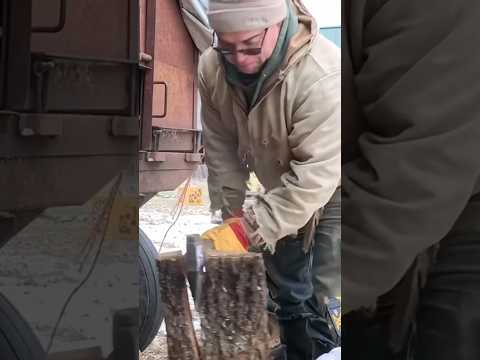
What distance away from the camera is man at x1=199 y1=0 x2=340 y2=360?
930mm

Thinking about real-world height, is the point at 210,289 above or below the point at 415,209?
below

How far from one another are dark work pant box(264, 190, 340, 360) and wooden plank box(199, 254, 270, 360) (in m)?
0.03

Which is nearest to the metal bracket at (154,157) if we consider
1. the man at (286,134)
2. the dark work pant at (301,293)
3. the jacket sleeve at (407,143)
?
the man at (286,134)

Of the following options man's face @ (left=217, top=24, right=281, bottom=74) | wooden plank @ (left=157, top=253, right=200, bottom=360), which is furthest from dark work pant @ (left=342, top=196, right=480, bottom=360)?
man's face @ (left=217, top=24, right=281, bottom=74)

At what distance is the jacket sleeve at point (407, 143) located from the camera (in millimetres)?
834

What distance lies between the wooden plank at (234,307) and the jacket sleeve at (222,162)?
0.10 meters

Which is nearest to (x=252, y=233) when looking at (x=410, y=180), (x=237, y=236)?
(x=237, y=236)

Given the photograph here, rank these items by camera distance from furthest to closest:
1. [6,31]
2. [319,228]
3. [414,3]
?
[6,31] < [319,228] < [414,3]

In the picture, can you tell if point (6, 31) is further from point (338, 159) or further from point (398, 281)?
point (398, 281)

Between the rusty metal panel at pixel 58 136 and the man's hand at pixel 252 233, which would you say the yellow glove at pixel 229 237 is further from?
the rusty metal panel at pixel 58 136

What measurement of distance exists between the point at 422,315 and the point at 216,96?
1.56 ft

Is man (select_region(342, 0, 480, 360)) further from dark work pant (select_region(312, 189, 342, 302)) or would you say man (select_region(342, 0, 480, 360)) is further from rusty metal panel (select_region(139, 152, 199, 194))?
rusty metal panel (select_region(139, 152, 199, 194))

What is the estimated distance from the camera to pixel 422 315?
0.90 metres

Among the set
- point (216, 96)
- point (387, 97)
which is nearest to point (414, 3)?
point (387, 97)
